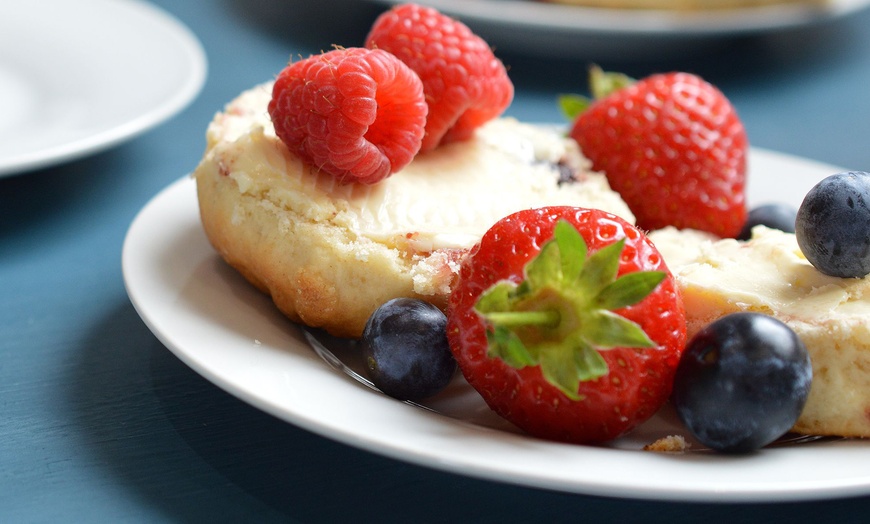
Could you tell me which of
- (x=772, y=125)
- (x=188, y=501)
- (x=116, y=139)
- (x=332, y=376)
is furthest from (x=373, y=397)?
(x=772, y=125)

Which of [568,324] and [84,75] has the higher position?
[568,324]

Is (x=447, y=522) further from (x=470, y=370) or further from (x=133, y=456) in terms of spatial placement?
(x=133, y=456)

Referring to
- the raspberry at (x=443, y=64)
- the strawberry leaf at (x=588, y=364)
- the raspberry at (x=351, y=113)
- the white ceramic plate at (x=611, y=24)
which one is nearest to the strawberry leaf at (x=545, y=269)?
the strawberry leaf at (x=588, y=364)

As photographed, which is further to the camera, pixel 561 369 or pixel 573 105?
pixel 573 105

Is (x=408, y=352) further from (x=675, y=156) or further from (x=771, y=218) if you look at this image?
(x=771, y=218)

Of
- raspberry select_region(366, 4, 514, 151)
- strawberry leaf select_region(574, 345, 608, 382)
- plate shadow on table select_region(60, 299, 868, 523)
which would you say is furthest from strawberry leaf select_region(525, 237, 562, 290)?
raspberry select_region(366, 4, 514, 151)

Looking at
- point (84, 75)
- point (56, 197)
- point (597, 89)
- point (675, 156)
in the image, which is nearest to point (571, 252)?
point (675, 156)
